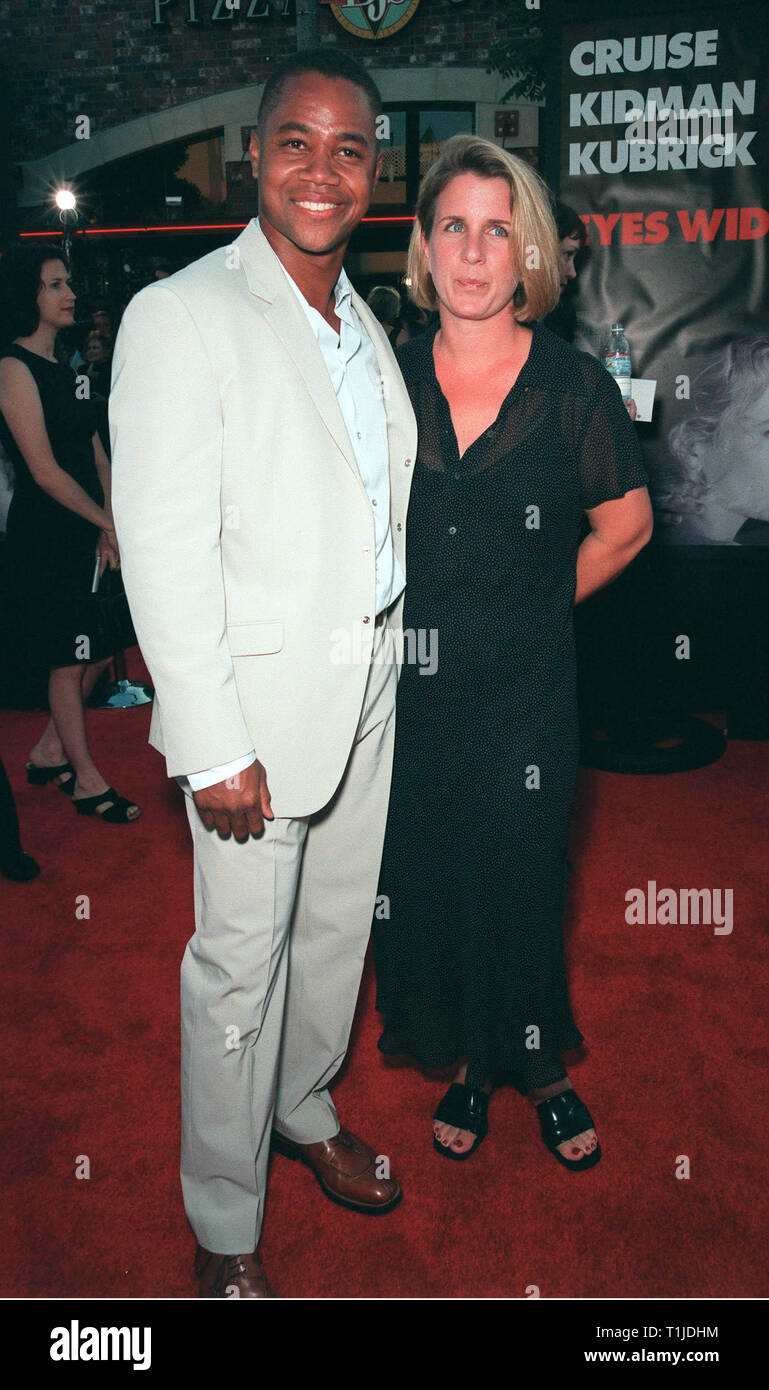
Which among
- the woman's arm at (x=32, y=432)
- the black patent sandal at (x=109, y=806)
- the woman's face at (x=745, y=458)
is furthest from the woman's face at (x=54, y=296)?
the woman's face at (x=745, y=458)

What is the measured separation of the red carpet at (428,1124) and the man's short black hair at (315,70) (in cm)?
186

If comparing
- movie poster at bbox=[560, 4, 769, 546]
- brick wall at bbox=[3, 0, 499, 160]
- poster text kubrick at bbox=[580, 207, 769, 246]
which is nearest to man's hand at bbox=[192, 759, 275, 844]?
movie poster at bbox=[560, 4, 769, 546]

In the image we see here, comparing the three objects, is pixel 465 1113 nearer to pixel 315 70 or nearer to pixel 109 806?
pixel 315 70

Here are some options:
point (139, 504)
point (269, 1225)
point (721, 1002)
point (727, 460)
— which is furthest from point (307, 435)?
point (727, 460)

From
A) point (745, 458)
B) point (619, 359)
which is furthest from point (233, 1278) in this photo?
point (745, 458)

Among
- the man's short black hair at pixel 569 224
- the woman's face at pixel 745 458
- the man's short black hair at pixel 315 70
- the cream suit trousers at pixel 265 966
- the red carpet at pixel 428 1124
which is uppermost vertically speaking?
the man's short black hair at pixel 569 224

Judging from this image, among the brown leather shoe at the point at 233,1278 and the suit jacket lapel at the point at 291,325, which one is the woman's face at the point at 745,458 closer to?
the suit jacket lapel at the point at 291,325

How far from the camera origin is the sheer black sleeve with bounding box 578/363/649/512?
→ 1784mm

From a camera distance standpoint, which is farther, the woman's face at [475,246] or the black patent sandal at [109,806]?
the black patent sandal at [109,806]

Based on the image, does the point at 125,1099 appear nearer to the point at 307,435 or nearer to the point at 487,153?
the point at 307,435

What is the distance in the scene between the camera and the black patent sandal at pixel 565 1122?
6.47 ft

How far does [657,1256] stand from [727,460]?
3.02 meters

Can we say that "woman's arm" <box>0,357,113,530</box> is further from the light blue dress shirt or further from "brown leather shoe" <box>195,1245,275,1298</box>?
"brown leather shoe" <box>195,1245,275,1298</box>
